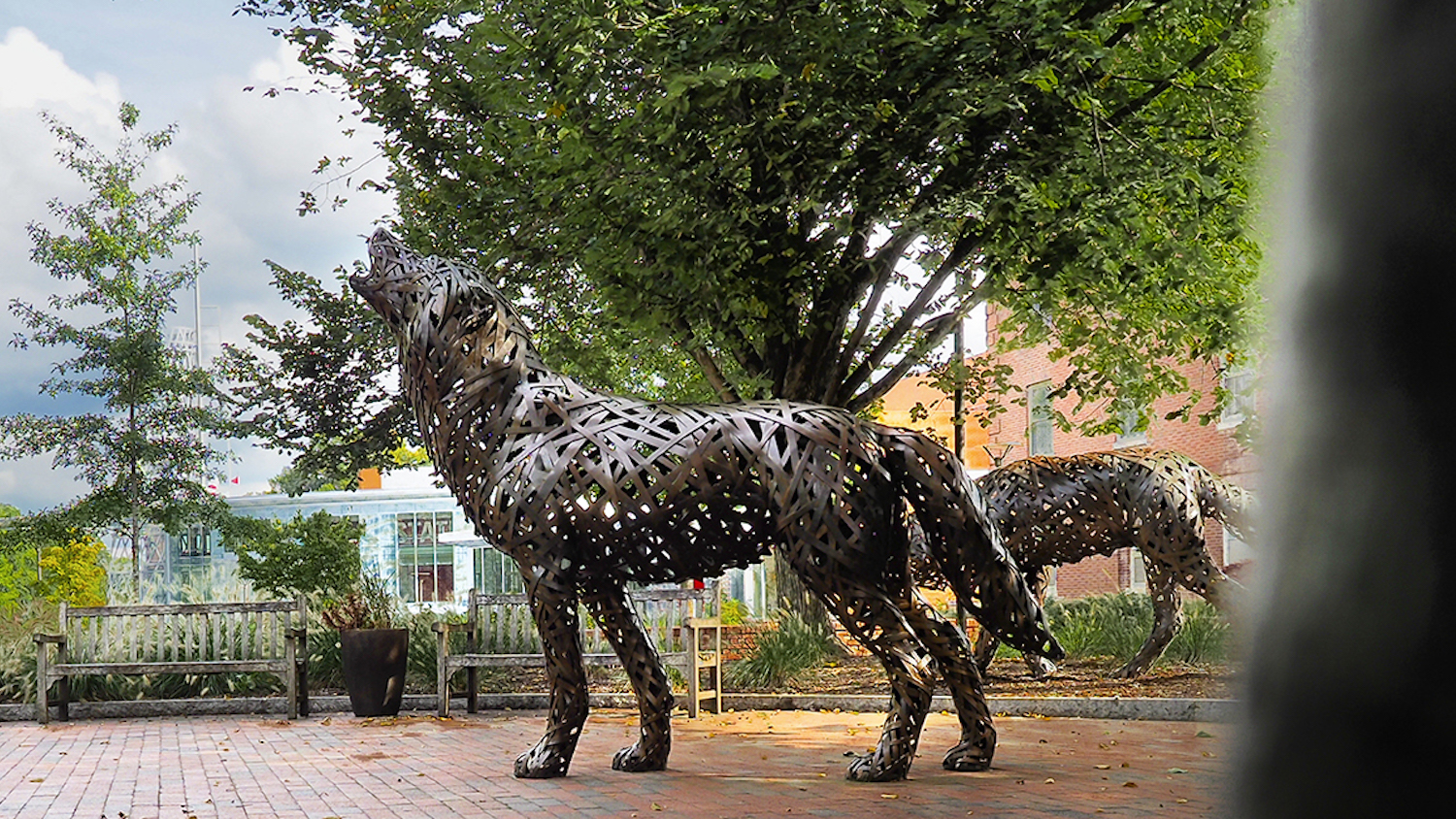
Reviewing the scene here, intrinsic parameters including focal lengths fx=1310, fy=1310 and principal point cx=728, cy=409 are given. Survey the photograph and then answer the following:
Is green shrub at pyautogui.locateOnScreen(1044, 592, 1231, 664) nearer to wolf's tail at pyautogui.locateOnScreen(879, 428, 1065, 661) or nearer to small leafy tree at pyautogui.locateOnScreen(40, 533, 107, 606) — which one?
wolf's tail at pyautogui.locateOnScreen(879, 428, 1065, 661)

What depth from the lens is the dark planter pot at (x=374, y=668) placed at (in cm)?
1218

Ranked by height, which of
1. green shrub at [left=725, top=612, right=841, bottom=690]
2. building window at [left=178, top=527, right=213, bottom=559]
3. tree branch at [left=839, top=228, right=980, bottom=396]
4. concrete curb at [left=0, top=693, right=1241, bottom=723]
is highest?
tree branch at [left=839, top=228, right=980, bottom=396]

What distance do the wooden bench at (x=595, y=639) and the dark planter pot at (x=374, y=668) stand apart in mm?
395

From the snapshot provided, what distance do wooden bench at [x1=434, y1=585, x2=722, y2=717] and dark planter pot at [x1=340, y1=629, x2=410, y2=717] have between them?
0.40 meters

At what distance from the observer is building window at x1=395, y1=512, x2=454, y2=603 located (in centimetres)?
3169

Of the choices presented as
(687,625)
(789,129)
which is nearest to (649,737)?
(687,625)

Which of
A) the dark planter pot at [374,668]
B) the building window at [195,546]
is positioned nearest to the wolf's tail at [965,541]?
the dark planter pot at [374,668]

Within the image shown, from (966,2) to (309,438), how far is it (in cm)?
1329

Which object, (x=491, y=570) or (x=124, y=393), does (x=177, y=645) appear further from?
(x=491, y=570)

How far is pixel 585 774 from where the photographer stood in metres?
7.52

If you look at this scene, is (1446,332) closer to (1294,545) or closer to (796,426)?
(1294,545)

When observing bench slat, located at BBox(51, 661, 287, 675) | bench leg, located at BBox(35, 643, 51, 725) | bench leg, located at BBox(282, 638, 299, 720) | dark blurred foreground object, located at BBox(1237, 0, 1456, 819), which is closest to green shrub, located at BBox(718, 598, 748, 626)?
bench leg, located at BBox(282, 638, 299, 720)

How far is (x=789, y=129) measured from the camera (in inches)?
408

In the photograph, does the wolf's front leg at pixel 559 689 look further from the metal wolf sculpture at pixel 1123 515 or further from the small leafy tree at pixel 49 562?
the small leafy tree at pixel 49 562
